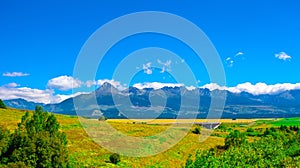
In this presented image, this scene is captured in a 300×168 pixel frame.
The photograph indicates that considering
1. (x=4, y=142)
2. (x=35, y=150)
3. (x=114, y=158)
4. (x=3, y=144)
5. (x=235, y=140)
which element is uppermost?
(x=235, y=140)

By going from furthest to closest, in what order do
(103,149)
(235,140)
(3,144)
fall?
1. (235,140)
2. (103,149)
3. (3,144)

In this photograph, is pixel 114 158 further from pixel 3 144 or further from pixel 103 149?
pixel 3 144

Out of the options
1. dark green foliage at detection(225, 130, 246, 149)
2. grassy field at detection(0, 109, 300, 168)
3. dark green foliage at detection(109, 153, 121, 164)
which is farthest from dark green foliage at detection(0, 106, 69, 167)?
dark green foliage at detection(225, 130, 246, 149)

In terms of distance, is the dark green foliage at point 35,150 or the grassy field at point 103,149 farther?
A: the grassy field at point 103,149

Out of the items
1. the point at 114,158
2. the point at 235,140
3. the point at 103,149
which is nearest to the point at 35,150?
the point at 114,158

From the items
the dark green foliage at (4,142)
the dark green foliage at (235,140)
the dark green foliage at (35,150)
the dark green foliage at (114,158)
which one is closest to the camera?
the dark green foliage at (35,150)

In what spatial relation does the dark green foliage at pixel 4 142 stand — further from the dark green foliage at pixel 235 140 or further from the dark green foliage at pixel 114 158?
the dark green foliage at pixel 235 140

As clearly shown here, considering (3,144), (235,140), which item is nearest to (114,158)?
(3,144)

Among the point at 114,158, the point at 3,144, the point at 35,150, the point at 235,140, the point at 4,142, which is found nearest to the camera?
the point at 35,150

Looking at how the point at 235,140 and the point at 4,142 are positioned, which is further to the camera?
the point at 235,140

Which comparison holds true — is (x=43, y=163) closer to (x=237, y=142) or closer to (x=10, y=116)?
(x=10, y=116)

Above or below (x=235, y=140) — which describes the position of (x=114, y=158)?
below

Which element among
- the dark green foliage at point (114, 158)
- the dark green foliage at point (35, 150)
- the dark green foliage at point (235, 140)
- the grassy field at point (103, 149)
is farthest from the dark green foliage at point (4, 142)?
the dark green foliage at point (235, 140)

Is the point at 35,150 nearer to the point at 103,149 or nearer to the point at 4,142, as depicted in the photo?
the point at 4,142
